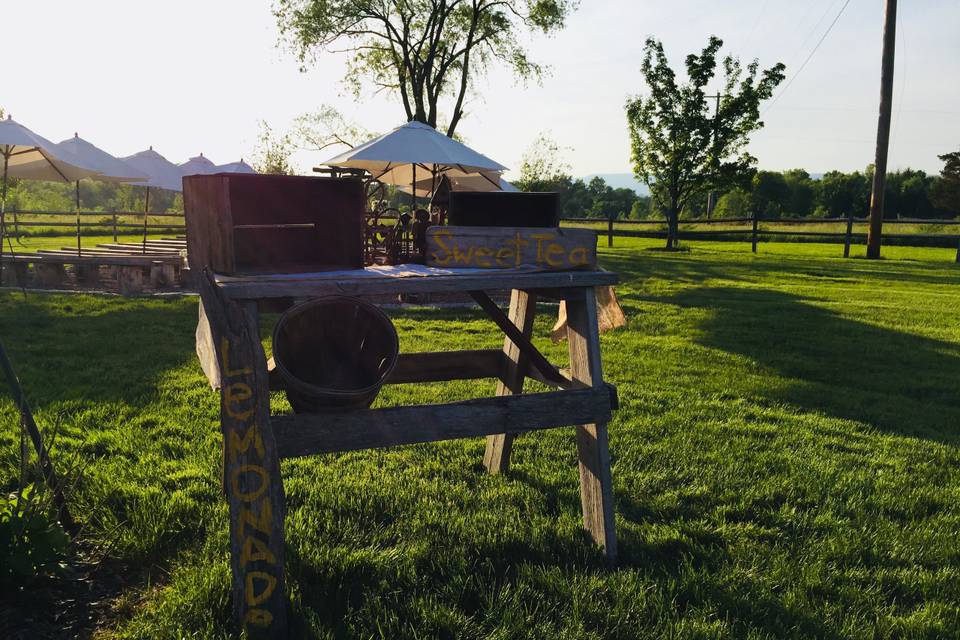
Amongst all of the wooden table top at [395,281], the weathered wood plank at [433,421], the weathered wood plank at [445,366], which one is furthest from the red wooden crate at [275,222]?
the weathered wood plank at [445,366]

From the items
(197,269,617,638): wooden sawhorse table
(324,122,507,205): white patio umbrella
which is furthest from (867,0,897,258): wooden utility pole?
(197,269,617,638): wooden sawhorse table

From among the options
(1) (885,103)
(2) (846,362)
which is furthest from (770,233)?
(2) (846,362)

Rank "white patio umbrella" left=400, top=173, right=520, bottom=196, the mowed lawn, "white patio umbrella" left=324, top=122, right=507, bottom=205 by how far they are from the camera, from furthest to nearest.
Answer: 1. "white patio umbrella" left=400, top=173, right=520, bottom=196
2. "white patio umbrella" left=324, top=122, right=507, bottom=205
3. the mowed lawn

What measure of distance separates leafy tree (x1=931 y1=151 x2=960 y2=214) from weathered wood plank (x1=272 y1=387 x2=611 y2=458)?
187 ft

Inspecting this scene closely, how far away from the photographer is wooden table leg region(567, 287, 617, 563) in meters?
3.06

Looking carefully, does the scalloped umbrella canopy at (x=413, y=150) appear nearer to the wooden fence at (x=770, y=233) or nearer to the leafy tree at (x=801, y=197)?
the wooden fence at (x=770, y=233)

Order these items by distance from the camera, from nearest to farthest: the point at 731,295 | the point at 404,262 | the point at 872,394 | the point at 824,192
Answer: the point at 404,262 < the point at 872,394 < the point at 731,295 < the point at 824,192

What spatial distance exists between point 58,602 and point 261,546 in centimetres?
95

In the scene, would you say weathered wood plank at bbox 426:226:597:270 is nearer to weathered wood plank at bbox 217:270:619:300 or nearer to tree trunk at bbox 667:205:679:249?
weathered wood plank at bbox 217:270:619:300

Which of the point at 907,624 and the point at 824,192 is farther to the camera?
the point at 824,192

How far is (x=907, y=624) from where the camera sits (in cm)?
262

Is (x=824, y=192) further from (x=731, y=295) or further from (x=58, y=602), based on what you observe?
A: (x=58, y=602)

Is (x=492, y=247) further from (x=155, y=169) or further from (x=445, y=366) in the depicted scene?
(x=155, y=169)

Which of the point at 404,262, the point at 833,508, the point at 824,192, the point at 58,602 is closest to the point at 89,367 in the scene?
the point at 58,602
